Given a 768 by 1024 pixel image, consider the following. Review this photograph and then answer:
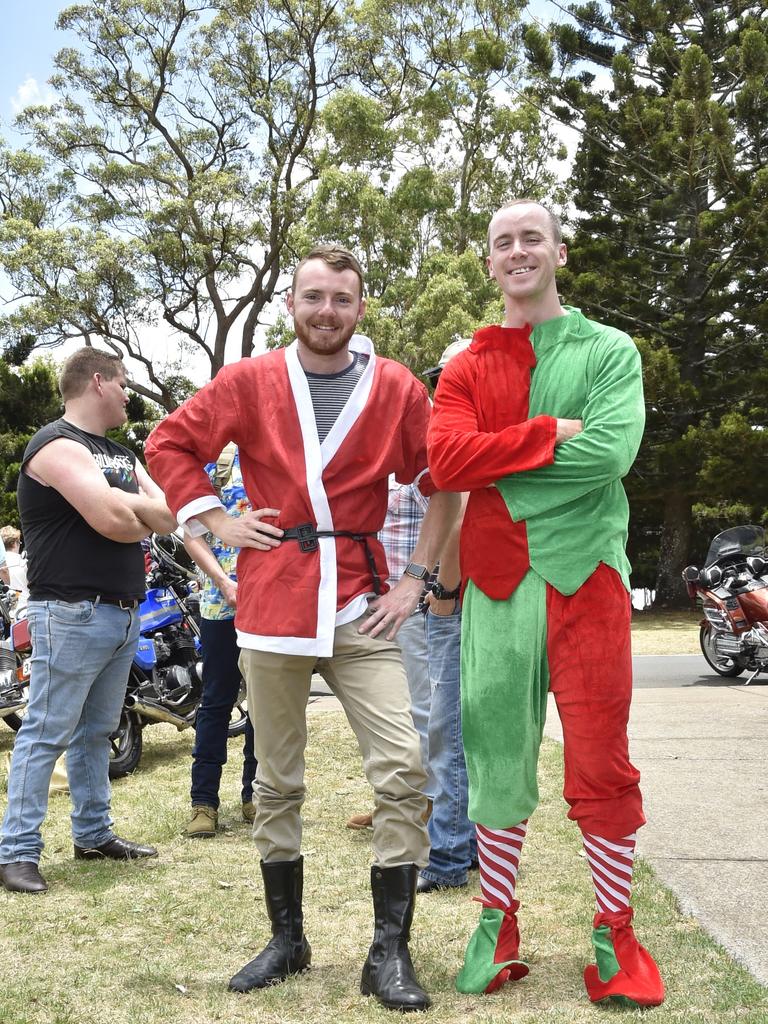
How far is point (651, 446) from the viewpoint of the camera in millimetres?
21844

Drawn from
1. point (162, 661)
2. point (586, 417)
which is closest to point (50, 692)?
point (586, 417)

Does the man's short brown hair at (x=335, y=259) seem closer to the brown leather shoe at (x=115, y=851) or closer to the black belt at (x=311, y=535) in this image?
the black belt at (x=311, y=535)

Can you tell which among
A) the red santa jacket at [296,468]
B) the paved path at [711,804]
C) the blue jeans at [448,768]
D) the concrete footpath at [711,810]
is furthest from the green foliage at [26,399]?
the red santa jacket at [296,468]

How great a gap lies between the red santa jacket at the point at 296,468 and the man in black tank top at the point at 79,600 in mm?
1168

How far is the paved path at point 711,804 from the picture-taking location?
3.46 metres

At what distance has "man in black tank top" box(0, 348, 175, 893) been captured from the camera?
164 inches

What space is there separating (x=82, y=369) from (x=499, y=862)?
8.46 feet

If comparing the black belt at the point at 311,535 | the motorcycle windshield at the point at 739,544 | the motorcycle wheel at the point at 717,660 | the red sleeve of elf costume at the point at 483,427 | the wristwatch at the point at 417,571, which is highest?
the red sleeve of elf costume at the point at 483,427

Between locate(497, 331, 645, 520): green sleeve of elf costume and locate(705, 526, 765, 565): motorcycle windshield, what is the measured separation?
885cm

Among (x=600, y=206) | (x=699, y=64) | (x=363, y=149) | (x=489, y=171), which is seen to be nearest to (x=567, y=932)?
(x=699, y=64)

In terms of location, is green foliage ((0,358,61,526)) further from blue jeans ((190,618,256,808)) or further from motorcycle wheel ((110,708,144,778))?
blue jeans ((190,618,256,808))

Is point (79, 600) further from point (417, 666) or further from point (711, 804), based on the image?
point (711, 804)

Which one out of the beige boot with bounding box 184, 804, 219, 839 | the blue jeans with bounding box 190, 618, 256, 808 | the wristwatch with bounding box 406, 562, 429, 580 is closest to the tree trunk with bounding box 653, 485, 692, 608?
the blue jeans with bounding box 190, 618, 256, 808

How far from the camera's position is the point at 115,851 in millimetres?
4512
